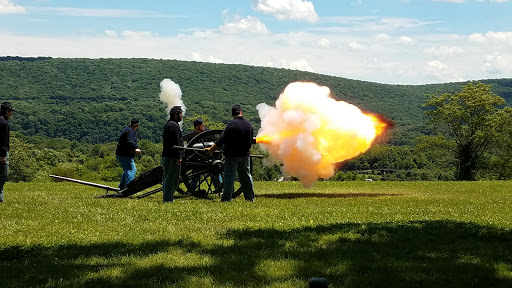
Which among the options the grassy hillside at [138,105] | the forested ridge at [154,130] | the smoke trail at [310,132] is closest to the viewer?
the smoke trail at [310,132]

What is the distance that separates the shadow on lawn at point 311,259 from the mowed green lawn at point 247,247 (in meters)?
0.01

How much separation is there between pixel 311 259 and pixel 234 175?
7063mm

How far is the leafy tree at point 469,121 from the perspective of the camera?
164 feet

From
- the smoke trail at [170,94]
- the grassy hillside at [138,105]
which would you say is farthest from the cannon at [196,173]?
the grassy hillside at [138,105]

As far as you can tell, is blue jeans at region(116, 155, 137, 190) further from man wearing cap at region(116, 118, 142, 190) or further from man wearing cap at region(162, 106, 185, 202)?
man wearing cap at region(162, 106, 185, 202)

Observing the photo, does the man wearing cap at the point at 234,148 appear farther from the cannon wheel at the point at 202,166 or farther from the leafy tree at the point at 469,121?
the leafy tree at the point at 469,121

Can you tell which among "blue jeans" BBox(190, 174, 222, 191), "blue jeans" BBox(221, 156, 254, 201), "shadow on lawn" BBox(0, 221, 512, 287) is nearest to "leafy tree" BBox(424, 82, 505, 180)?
"blue jeans" BBox(190, 174, 222, 191)

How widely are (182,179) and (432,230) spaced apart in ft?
25.3

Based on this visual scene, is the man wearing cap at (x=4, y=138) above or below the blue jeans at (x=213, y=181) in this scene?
above

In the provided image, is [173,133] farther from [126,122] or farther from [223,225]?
[126,122]

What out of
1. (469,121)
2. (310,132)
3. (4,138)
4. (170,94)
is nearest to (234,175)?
(310,132)

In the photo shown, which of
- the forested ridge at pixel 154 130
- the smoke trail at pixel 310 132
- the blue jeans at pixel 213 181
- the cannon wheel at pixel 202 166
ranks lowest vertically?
the forested ridge at pixel 154 130

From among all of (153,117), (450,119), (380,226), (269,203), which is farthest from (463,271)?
(153,117)

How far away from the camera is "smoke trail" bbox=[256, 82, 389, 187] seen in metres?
15.8
